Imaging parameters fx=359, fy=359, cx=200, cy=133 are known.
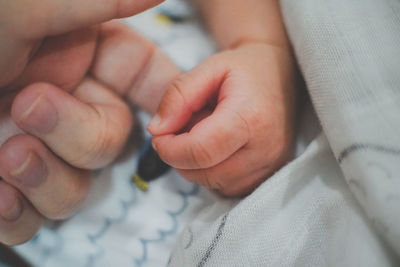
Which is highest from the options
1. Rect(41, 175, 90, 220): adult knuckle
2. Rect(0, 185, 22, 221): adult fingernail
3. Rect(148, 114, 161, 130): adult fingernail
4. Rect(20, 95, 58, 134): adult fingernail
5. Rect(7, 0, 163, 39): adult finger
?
Rect(7, 0, 163, 39): adult finger

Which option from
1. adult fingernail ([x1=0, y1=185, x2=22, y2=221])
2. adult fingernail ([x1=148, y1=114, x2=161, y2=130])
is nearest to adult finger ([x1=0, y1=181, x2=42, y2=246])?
adult fingernail ([x1=0, y1=185, x2=22, y2=221])

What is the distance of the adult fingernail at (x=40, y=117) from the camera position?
34 cm

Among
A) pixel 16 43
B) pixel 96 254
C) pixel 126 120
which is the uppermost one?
pixel 16 43

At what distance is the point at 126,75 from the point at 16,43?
144 millimetres

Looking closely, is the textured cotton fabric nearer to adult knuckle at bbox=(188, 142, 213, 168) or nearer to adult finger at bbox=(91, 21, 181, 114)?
adult knuckle at bbox=(188, 142, 213, 168)

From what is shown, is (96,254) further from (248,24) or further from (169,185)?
(248,24)

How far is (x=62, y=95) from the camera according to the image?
0.36 metres

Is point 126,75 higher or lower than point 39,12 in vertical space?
lower

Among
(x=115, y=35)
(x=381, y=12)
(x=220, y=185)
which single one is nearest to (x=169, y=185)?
(x=220, y=185)

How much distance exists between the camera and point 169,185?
47cm

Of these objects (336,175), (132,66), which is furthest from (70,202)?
(336,175)

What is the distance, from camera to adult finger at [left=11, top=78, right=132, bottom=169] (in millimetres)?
340

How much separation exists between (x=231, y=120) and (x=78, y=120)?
0.52 feet

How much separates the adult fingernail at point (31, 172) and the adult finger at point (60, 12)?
12 cm
